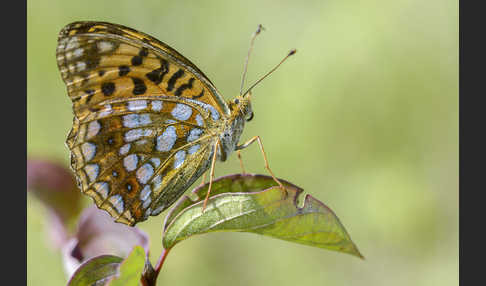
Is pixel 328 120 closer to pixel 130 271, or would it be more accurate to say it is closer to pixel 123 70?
pixel 123 70

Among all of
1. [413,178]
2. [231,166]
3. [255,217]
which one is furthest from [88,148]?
[413,178]

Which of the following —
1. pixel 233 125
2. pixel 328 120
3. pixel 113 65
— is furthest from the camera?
pixel 328 120

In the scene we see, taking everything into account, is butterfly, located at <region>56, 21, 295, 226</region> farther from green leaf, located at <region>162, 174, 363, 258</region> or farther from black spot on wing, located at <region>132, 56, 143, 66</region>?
green leaf, located at <region>162, 174, 363, 258</region>

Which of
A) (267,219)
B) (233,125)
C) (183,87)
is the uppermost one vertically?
(183,87)

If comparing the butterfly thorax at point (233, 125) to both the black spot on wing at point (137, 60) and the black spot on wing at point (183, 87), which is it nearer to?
the black spot on wing at point (183, 87)

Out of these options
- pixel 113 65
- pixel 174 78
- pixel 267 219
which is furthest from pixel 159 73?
pixel 267 219

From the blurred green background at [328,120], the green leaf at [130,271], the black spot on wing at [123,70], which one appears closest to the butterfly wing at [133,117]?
the black spot on wing at [123,70]

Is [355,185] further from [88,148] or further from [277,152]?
[88,148]

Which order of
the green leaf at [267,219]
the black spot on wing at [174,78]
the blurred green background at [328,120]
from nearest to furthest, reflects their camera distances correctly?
the green leaf at [267,219]
the black spot on wing at [174,78]
the blurred green background at [328,120]
